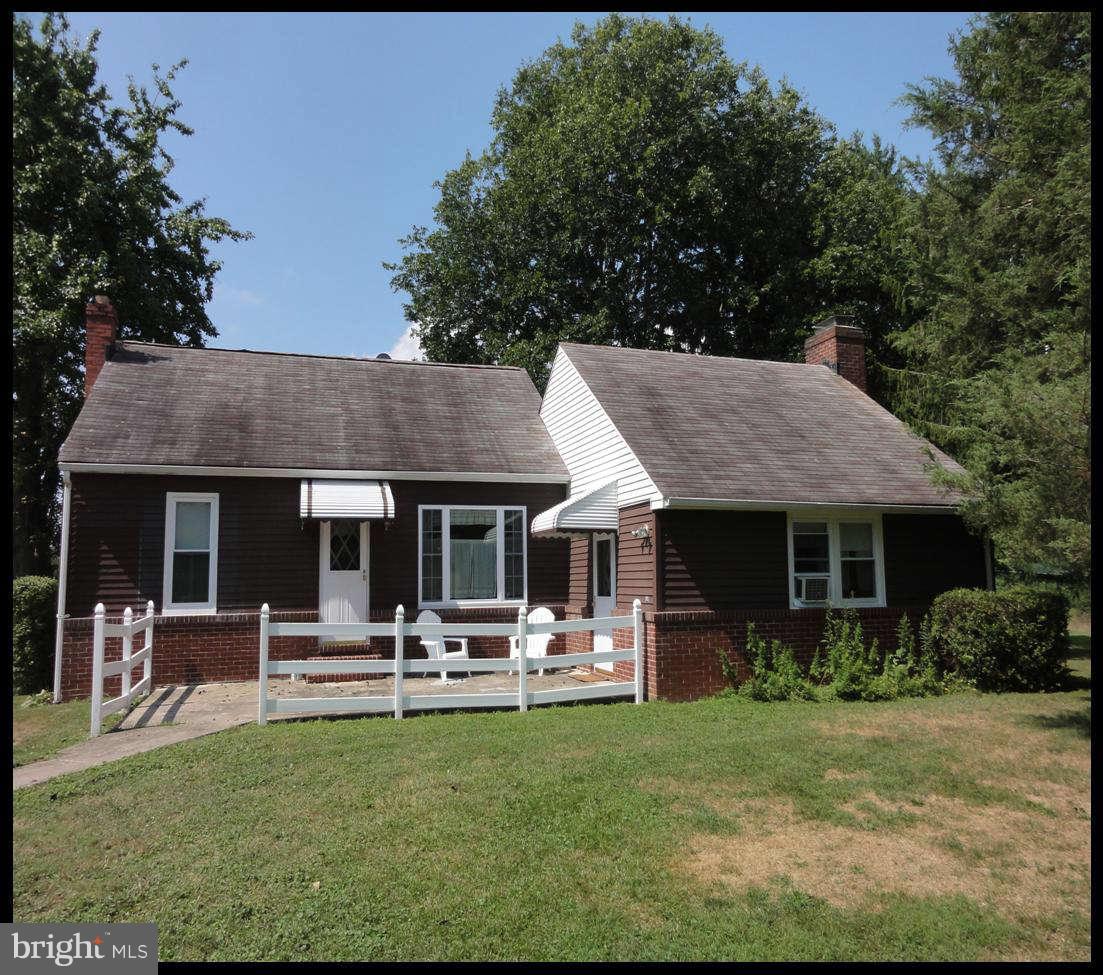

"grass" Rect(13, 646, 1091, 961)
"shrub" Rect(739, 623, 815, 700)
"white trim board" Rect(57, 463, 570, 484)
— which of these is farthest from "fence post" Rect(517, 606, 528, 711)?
"white trim board" Rect(57, 463, 570, 484)

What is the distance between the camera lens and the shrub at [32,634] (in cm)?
1340

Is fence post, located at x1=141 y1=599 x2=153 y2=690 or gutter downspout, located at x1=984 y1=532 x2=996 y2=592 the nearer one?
fence post, located at x1=141 y1=599 x2=153 y2=690

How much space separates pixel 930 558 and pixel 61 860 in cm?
1322

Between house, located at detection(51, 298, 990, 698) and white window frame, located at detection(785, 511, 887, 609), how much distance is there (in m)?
0.04

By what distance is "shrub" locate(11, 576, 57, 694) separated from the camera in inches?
527

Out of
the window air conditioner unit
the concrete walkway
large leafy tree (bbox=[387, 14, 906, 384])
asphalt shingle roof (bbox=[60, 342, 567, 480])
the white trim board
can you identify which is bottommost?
the concrete walkway

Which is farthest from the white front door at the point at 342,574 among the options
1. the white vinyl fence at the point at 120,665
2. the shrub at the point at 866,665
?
the shrub at the point at 866,665

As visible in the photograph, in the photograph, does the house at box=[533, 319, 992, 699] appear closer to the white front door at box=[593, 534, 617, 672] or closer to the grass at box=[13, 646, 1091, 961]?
the white front door at box=[593, 534, 617, 672]

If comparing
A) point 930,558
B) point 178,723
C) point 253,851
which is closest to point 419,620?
point 178,723

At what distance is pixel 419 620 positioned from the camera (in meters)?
13.9

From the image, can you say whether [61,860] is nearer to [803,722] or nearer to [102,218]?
[803,722]

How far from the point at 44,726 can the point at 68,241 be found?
18185 millimetres

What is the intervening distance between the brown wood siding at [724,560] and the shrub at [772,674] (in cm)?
64

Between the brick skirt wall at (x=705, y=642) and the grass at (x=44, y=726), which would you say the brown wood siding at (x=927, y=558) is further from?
the grass at (x=44, y=726)
